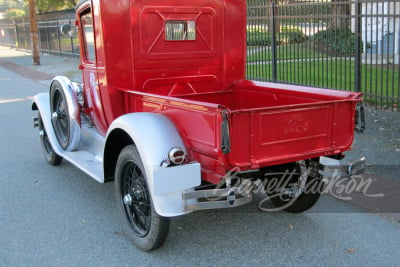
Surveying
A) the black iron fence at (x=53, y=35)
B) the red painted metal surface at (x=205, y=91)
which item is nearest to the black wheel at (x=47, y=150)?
the red painted metal surface at (x=205, y=91)

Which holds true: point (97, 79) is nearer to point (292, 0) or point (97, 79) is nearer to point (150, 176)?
point (150, 176)

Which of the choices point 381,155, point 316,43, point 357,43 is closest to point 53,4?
point 316,43

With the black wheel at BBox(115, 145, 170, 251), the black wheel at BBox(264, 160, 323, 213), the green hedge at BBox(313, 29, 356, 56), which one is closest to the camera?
the black wheel at BBox(115, 145, 170, 251)

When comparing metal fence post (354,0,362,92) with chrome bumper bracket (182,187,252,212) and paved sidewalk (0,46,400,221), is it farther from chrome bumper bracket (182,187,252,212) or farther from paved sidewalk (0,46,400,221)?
chrome bumper bracket (182,187,252,212)

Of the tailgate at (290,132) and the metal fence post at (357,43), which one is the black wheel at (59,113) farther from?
the metal fence post at (357,43)

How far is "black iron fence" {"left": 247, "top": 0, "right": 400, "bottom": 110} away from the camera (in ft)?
28.5

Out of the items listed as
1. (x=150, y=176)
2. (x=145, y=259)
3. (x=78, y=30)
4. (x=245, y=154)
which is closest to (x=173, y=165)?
(x=150, y=176)

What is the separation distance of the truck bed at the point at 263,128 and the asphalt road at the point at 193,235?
0.81 metres

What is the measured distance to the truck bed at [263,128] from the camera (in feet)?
11.0

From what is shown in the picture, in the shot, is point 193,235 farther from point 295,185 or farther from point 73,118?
point 73,118

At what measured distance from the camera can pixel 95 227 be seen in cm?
448

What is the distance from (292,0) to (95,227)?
25.0 feet

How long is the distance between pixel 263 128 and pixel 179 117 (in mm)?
701

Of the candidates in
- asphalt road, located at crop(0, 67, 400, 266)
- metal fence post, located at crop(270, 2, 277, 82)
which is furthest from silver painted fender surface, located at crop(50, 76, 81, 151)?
metal fence post, located at crop(270, 2, 277, 82)
